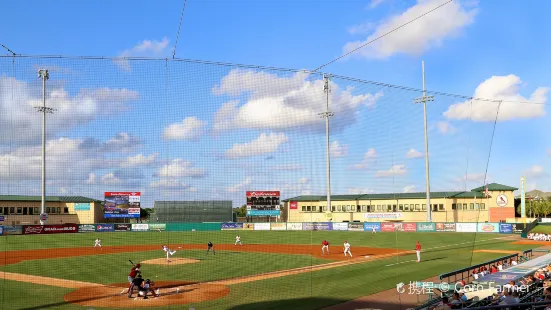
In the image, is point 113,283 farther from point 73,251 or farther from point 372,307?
point 73,251

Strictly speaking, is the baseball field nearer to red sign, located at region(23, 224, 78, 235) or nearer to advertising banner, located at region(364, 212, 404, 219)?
red sign, located at region(23, 224, 78, 235)

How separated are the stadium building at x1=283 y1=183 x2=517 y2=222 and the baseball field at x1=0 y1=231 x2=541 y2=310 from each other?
2000 cm

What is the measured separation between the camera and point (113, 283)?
1978 centimetres

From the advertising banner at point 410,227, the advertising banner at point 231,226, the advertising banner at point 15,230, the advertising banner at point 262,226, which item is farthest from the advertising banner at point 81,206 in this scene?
the advertising banner at point 410,227

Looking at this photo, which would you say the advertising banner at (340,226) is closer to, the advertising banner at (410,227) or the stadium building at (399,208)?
the stadium building at (399,208)

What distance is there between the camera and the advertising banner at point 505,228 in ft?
155

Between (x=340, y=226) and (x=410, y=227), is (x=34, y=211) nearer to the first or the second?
(x=340, y=226)

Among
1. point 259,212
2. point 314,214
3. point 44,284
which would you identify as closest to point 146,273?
point 44,284

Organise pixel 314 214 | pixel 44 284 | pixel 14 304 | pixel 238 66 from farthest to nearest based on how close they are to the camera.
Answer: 1. pixel 314 214
2. pixel 44 284
3. pixel 14 304
4. pixel 238 66

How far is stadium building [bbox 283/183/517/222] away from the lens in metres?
55.5

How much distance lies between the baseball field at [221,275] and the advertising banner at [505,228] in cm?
1282

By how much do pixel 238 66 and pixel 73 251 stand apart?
29278 millimetres

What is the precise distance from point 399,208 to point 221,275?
146 ft

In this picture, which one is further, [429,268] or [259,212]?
[259,212]
